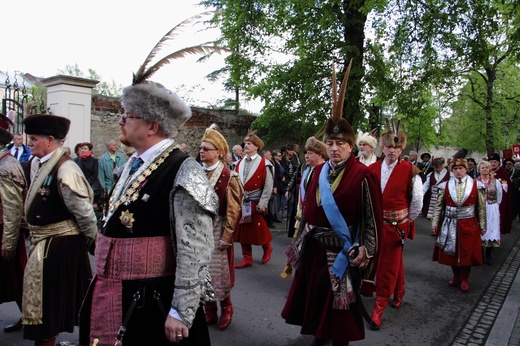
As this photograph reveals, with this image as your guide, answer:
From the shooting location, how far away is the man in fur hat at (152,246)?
7.22ft

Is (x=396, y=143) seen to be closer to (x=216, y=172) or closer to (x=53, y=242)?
(x=216, y=172)

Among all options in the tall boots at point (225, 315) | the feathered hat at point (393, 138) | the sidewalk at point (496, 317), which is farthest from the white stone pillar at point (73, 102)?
the sidewalk at point (496, 317)

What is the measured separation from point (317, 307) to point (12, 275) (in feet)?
9.31

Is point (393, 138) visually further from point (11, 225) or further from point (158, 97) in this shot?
point (11, 225)

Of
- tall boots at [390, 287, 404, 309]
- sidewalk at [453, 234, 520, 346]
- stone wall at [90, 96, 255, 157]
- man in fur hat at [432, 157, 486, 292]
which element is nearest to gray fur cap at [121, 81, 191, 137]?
sidewalk at [453, 234, 520, 346]

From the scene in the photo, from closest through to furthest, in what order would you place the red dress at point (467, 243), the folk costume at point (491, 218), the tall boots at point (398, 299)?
1. the tall boots at point (398, 299)
2. the red dress at point (467, 243)
3. the folk costume at point (491, 218)

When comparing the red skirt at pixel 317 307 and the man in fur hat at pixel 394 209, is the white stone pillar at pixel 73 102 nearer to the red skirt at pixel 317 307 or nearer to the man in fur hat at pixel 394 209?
the man in fur hat at pixel 394 209

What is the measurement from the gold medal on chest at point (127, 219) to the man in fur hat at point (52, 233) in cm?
145

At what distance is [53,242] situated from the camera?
352 cm

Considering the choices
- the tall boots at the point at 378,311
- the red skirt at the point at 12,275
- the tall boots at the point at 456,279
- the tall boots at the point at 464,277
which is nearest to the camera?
the red skirt at the point at 12,275

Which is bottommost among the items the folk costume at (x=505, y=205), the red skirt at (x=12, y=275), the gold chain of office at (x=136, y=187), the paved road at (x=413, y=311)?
the paved road at (x=413, y=311)

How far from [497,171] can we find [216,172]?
28.2 ft

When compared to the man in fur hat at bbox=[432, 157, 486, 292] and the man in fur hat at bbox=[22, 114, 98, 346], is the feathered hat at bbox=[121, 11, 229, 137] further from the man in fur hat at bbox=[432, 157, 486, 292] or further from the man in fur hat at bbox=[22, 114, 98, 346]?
the man in fur hat at bbox=[432, 157, 486, 292]

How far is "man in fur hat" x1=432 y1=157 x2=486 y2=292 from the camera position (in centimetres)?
629
